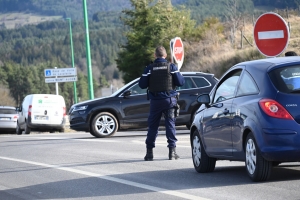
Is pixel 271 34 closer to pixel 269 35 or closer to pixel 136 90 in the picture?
pixel 269 35

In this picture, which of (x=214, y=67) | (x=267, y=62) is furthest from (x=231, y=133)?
(x=214, y=67)

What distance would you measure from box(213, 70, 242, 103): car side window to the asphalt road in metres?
1.03

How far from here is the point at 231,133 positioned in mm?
10266

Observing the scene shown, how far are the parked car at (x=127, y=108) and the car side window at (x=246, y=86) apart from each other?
1084cm

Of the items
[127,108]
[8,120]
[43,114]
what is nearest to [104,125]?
[127,108]

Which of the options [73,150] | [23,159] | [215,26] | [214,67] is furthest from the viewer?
[215,26]

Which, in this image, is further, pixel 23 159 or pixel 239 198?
pixel 23 159

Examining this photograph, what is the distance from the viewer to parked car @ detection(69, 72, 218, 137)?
2116 cm

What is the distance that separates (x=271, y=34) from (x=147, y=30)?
3066 centimetres

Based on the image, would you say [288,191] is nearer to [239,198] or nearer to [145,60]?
[239,198]

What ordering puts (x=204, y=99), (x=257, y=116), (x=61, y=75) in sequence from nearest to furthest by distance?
(x=257, y=116)
(x=204, y=99)
(x=61, y=75)

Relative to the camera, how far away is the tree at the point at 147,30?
43.8 metres

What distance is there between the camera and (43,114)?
104 ft

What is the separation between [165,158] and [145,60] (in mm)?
30582
